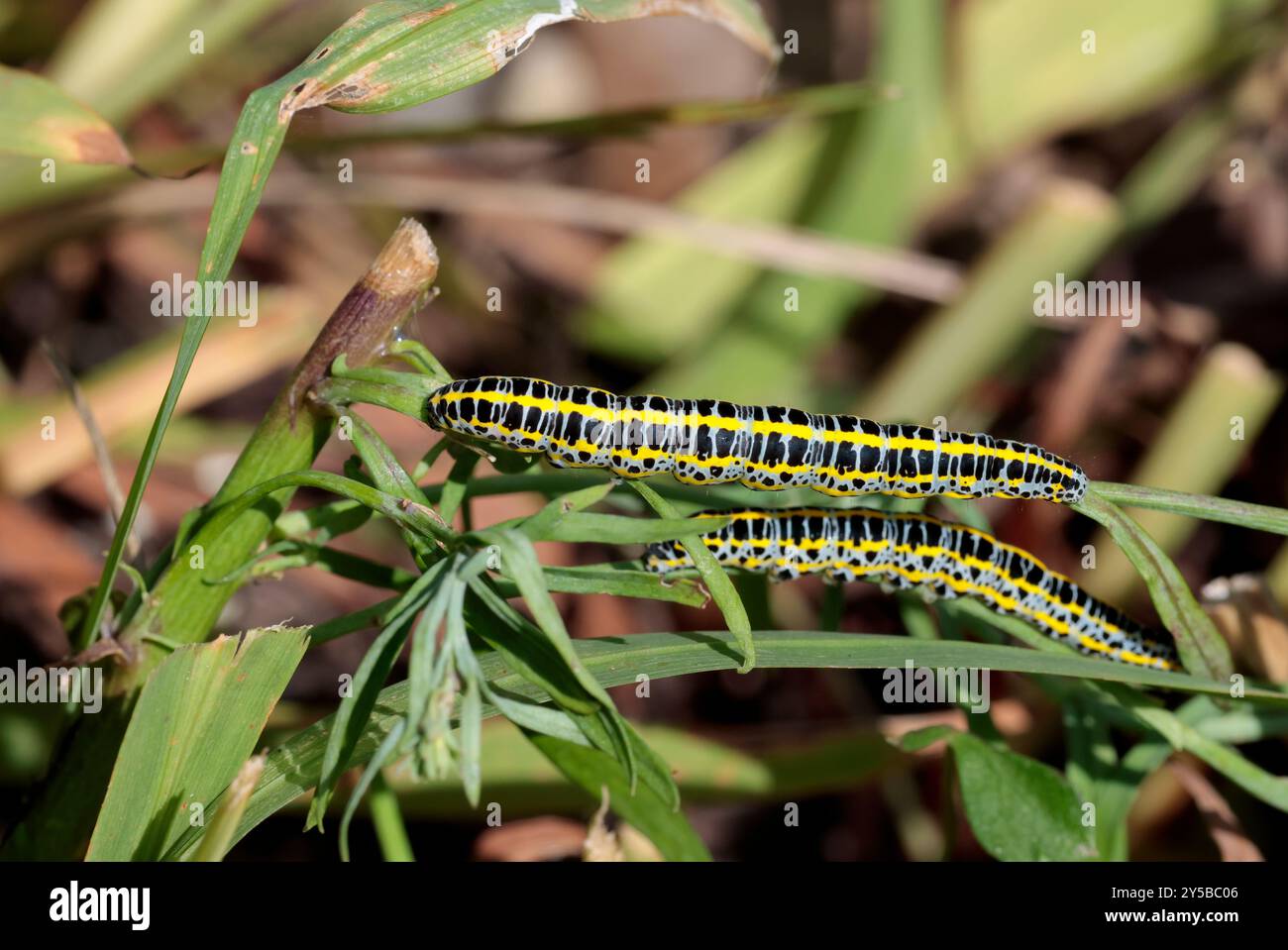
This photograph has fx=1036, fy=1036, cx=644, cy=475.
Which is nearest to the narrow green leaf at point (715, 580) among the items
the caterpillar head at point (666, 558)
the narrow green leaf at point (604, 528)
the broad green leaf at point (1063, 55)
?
the narrow green leaf at point (604, 528)

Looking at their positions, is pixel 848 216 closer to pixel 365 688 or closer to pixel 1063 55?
pixel 1063 55

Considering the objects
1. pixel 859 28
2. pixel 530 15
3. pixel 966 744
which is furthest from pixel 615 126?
pixel 859 28

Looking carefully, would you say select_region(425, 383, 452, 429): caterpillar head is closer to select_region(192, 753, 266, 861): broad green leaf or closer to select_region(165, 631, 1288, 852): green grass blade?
select_region(165, 631, 1288, 852): green grass blade

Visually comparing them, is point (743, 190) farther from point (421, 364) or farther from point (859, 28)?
point (421, 364)

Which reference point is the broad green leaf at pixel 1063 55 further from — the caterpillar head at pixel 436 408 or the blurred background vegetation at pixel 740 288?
the caterpillar head at pixel 436 408

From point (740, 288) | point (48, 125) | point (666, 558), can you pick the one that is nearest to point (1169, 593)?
point (666, 558)

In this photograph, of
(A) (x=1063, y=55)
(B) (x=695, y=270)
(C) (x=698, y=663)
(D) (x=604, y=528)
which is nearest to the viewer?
(D) (x=604, y=528)
